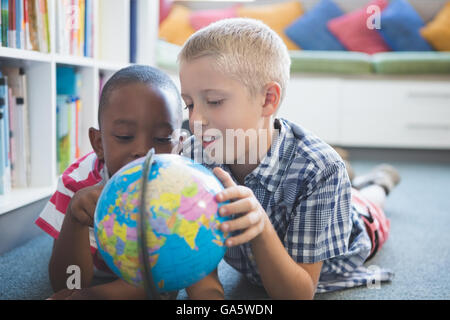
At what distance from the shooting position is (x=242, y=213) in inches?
38.1

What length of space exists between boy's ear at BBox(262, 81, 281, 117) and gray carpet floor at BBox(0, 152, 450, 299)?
54 centimetres

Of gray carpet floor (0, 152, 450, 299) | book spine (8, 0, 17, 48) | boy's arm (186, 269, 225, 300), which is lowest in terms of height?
gray carpet floor (0, 152, 450, 299)

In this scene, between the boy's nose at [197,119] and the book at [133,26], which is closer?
the boy's nose at [197,119]

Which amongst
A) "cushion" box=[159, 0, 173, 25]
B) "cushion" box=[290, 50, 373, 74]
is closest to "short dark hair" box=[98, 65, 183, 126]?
"cushion" box=[290, 50, 373, 74]

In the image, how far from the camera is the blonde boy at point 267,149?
1.16m

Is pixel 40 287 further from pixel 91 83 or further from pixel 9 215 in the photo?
pixel 91 83

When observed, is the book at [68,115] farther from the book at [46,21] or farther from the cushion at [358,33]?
the cushion at [358,33]

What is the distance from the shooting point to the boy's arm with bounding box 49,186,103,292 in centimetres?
111

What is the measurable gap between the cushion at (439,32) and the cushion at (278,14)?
121 cm

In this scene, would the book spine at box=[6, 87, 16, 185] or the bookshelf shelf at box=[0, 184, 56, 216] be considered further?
the book spine at box=[6, 87, 16, 185]

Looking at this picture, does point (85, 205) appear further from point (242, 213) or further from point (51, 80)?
point (51, 80)

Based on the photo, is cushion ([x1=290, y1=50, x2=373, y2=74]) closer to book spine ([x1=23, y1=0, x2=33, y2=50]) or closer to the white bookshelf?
the white bookshelf

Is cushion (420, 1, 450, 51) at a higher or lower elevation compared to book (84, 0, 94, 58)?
higher

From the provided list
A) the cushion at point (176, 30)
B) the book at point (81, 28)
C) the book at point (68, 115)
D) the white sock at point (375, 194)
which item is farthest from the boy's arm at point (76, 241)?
the cushion at point (176, 30)
